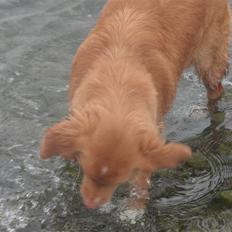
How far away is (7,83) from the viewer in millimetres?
8398

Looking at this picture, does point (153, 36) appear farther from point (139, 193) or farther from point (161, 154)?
point (161, 154)

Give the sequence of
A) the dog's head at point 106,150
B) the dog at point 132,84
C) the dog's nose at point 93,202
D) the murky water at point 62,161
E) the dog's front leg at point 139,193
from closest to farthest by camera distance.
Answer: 1. the dog's head at point 106,150
2. the dog at point 132,84
3. the dog's nose at point 93,202
4. the dog's front leg at point 139,193
5. the murky water at point 62,161

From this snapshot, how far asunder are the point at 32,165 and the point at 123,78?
2036mm

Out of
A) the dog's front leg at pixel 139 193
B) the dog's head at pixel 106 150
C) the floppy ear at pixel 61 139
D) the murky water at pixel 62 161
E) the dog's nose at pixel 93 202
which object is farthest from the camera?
the murky water at pixel 62 161

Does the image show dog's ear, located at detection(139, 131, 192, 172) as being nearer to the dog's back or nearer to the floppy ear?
the floppy ear

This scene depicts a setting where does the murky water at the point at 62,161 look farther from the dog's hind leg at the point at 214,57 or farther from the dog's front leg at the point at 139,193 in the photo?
the dog's hind leg at the point at 214,57

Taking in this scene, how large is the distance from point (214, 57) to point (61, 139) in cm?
369

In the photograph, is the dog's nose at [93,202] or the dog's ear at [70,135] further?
the dog's nose at [93,202]

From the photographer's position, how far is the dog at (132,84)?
4.62 meters

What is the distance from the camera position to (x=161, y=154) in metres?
4.71

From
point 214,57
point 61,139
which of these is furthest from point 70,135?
point 214,57

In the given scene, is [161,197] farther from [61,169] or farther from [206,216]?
[61,169]

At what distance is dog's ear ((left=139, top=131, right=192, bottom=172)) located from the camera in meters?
4.71

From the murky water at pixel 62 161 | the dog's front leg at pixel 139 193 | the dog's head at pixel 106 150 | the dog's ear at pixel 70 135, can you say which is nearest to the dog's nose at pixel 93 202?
the dog's head at pixel 106 150
